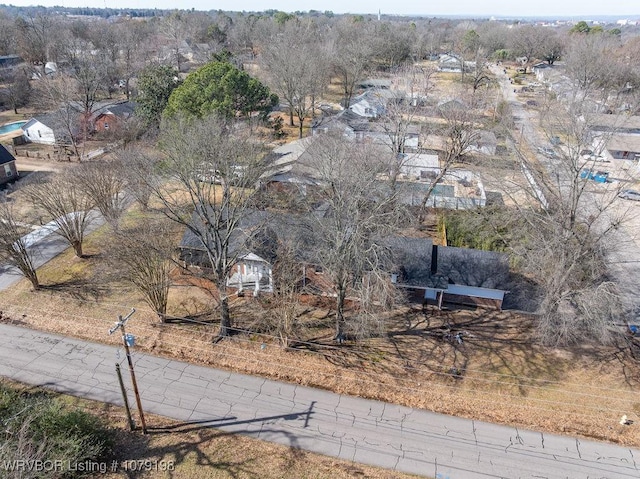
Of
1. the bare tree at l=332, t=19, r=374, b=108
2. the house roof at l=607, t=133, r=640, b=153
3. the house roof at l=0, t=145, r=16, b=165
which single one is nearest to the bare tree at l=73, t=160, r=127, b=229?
the house roof at l=0, t=145, r=16, b=165

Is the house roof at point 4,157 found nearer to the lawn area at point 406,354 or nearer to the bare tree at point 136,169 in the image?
the bare tree at point 136,169

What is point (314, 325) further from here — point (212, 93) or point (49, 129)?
point (49, 129)

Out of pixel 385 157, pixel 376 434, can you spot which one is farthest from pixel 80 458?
pixel 385 157

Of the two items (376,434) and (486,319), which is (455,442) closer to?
(376,434)

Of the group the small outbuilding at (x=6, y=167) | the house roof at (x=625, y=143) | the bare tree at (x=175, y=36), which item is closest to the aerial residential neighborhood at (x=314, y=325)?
the small outbuilding at (x=6, y=167)

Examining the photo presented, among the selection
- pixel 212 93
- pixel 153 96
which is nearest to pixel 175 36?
pixel 153 96
